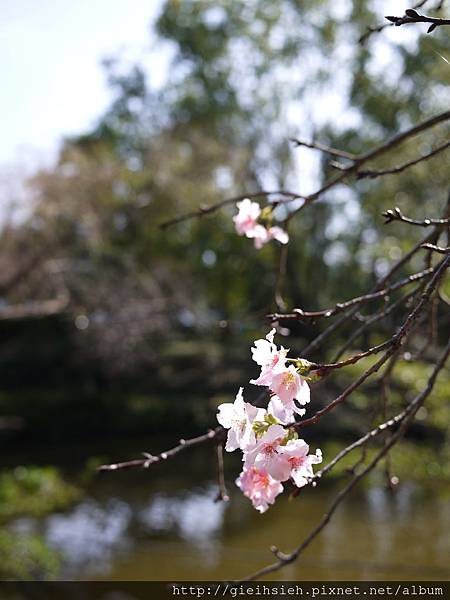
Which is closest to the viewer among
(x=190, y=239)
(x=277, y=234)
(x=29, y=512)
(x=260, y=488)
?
(x=260, y=488)

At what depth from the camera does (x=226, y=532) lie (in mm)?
5867

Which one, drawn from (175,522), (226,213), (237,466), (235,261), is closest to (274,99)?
(226,213)

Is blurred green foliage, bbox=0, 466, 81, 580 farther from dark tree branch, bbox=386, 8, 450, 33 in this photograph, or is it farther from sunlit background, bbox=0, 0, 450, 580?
dark tree branch, bbox=386, 8, 450, 33

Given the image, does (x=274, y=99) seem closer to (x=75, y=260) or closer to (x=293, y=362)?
(x=75, y=260)

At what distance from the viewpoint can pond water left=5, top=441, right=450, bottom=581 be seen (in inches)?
195

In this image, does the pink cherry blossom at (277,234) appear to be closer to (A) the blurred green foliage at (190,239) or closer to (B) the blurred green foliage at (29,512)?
(B) the blurred green foliage at (29,512)

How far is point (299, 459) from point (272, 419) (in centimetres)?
5

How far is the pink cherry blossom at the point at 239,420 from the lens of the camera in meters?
0.62

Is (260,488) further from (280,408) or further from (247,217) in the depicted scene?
(247,217)

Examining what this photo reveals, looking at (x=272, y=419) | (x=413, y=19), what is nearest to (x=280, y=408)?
(x=272, y=419)

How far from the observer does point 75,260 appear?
31.0 ft

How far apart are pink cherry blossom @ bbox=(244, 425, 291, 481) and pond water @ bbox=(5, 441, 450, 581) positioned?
11.9 ft

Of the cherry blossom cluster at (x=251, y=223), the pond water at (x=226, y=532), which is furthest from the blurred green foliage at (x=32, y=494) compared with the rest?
the cherry blossom cluster at (x=251, y=223)

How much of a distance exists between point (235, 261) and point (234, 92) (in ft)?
14.7
